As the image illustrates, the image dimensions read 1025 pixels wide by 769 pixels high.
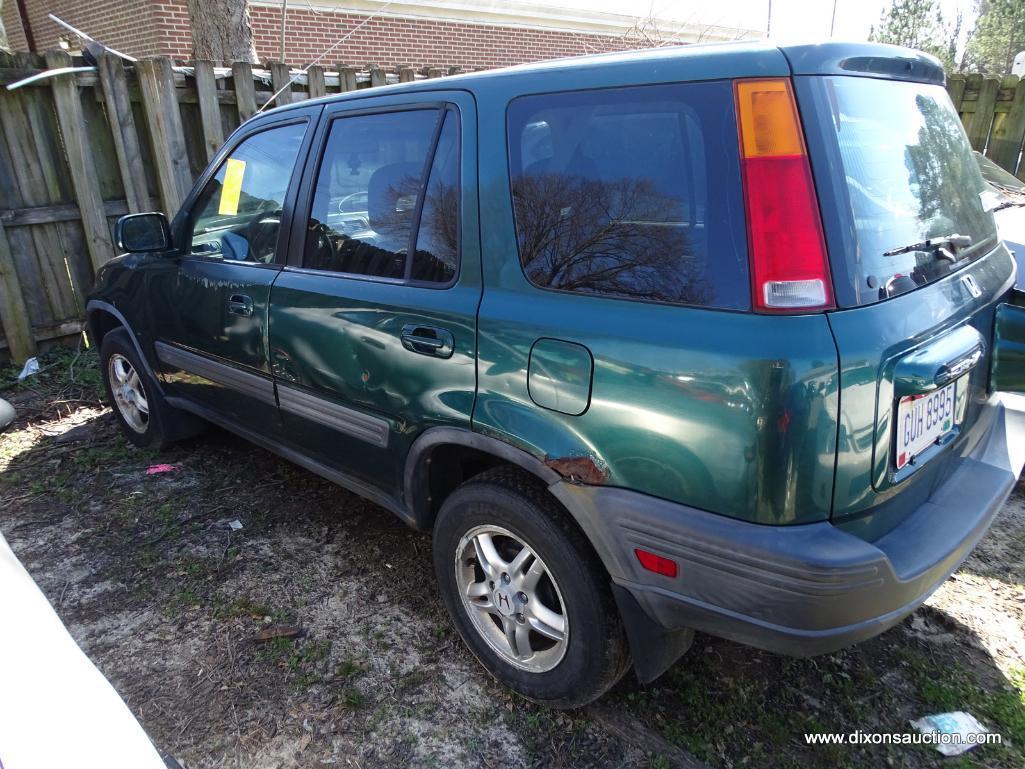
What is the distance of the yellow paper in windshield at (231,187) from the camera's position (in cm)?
338

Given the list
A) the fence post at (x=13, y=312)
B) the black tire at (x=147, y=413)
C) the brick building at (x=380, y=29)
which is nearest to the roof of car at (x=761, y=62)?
the black tire at (x=147, y=413)

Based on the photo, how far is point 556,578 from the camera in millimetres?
2123

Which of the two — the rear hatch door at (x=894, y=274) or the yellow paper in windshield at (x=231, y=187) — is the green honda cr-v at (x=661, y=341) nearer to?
the rear hatch door at (x=894, y=274)

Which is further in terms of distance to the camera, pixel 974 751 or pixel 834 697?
pixel 834 697

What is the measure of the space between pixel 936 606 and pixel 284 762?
249 centimetres

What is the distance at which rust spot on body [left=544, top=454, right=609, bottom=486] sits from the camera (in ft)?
6.28

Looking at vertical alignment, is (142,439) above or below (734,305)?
below

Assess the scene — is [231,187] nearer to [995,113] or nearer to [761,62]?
[761,62]

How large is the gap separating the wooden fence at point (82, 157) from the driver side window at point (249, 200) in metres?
2.77

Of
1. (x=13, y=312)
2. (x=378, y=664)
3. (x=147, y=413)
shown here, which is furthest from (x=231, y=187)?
(x=13, y=312)

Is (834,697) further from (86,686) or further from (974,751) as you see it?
(86,686)

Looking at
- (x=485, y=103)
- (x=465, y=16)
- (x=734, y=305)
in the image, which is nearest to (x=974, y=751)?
(x=734, y=305)

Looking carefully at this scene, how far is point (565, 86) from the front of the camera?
2018 millimetres

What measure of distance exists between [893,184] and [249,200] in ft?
8.74
